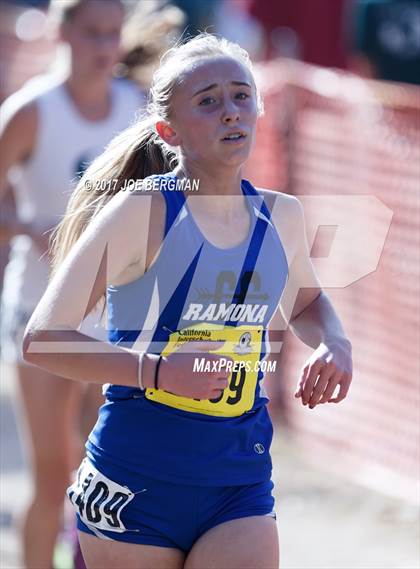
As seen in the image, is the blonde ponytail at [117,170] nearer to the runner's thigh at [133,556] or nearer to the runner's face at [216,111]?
the runner's face at [216,111]

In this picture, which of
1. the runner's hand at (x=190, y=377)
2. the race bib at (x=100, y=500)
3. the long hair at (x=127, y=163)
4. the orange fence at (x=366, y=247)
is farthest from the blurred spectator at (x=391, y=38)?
the runner's hand at (x=190, y=377)

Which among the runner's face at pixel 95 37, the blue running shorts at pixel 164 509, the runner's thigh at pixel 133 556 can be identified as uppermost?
the runner's face at pixel 95 37

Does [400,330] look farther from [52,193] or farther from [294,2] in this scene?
[294,2]

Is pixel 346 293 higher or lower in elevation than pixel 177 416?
higher

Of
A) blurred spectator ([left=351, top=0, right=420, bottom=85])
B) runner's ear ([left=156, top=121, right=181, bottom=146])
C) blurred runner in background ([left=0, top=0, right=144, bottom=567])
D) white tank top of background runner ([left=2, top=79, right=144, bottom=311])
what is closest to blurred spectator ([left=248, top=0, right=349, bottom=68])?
blurred spectator ([left=351, top=0, right=420, bottom=85])

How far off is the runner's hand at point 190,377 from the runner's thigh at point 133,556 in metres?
0.42

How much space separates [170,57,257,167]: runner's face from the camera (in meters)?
2.99

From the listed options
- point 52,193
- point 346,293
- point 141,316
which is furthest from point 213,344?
point 346,293

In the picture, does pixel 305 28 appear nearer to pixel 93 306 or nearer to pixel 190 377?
pixel 93 306

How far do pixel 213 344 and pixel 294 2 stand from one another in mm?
8374

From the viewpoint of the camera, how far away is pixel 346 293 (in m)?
7.20

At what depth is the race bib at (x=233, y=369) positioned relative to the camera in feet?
9.73

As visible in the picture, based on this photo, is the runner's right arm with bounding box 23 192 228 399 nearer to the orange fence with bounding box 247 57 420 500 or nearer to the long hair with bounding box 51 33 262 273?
the long hair with bounding box 51 33 262 273

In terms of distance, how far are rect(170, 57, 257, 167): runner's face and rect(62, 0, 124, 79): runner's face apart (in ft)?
6.35
